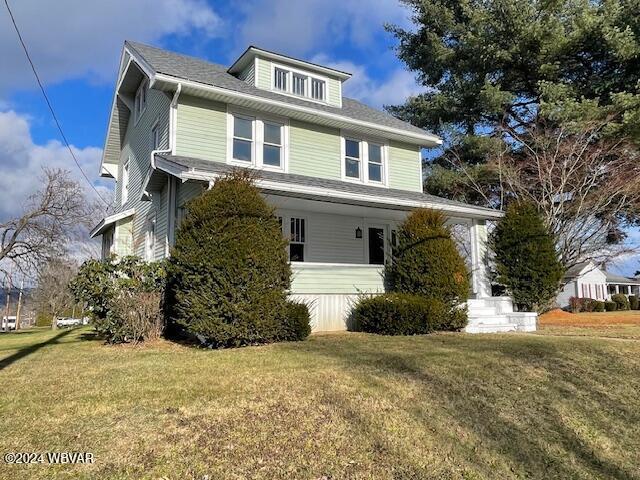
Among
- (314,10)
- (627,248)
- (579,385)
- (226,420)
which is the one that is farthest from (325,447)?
(627,248)

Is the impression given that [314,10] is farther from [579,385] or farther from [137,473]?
[137,473]

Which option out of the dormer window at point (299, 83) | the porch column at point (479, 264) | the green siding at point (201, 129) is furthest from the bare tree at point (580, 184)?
the green siding at point (201, 129)

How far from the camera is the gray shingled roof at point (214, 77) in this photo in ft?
40.7

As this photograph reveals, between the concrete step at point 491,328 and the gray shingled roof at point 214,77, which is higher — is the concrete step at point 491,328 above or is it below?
below

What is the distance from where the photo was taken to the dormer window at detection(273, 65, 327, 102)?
14.5 metres

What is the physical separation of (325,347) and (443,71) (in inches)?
712

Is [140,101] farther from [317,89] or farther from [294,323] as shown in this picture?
[294,323]

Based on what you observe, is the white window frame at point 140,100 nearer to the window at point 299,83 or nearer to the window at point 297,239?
the window at point 299,83

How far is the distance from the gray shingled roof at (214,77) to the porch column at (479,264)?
3.98 metres

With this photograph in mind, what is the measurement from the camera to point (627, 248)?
17.3m

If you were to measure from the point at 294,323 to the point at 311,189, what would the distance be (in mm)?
3503

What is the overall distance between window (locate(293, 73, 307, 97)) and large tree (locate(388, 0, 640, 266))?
7639 mm

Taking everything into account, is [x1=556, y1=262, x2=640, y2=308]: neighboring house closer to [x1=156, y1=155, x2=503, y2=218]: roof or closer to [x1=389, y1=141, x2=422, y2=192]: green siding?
[x1=389, y1=141, x2=422, y2=192]: green siding

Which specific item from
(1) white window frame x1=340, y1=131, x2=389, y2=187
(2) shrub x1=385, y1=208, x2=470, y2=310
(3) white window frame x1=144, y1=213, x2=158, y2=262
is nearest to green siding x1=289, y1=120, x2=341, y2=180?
(1) white window frame x1=340, y1=131, x2=389, y2=187
